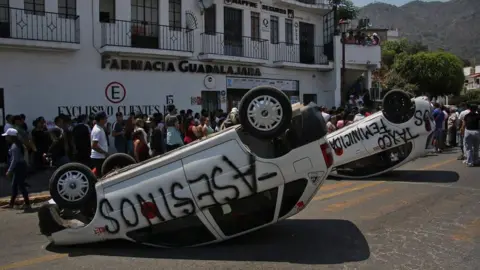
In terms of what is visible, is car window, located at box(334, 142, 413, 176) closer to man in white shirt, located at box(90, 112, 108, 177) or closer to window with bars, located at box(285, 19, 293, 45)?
man in white shirt, located at box(90, 112, 108, 177)

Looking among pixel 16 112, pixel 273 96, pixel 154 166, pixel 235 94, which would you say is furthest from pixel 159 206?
pixel 235 94

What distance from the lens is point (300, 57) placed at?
23.6 m

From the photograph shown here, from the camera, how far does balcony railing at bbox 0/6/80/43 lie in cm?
1433

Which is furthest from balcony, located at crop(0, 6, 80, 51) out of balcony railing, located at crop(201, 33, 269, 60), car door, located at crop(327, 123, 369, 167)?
car door, located at crop(327, 123, 369, 167)

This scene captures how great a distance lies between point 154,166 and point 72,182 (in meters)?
1.04

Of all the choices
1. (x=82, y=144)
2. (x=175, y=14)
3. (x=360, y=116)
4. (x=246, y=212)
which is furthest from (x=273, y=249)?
(x=175, y=14)

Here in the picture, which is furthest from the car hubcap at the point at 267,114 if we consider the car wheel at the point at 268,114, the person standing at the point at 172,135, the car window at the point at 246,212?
the person standing at the point at 172,135

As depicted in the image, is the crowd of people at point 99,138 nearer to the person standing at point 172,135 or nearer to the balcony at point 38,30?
the person standing at point 172,135

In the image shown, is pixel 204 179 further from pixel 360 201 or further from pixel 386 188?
pixel 386 188

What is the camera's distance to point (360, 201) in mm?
8508

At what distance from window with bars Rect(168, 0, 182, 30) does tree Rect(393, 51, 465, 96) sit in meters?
28.4

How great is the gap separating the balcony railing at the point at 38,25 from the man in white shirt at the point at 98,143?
7.67 meters

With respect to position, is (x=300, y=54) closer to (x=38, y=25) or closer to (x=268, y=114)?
(x=38, y=25)

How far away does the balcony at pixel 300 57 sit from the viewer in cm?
2206
